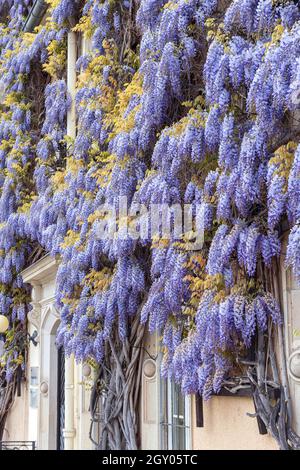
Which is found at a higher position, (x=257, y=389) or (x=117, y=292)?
(x=117, y=292)

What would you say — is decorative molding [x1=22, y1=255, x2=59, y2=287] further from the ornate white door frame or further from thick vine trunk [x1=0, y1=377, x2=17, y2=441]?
thick vine trunk [x1=0, y1=377, x2=17, y2=441]

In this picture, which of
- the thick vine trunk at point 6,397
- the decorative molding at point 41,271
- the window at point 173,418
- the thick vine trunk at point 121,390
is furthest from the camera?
the thick vine trunk at point 6,397

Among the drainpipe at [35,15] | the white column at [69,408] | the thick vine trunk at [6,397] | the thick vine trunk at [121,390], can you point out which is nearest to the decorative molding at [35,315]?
the thick vine trunk at [6,397]

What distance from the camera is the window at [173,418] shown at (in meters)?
7.41

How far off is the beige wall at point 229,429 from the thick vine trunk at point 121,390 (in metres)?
1.24

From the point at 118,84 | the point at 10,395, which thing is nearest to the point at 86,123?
the point at 118,84

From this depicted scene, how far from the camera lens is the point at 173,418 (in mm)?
7617

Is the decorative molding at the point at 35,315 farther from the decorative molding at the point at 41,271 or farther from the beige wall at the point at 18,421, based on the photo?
the beige wall at the point at 18,421

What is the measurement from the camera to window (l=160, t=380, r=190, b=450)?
7410mm

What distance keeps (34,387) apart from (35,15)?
19.1 ft

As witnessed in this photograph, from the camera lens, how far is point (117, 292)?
777 cm

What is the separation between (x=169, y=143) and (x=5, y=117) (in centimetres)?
606

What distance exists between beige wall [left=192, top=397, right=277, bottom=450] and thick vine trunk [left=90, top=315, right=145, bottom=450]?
124cm

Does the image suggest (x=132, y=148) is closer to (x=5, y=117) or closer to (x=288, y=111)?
(x=288, y=111)
